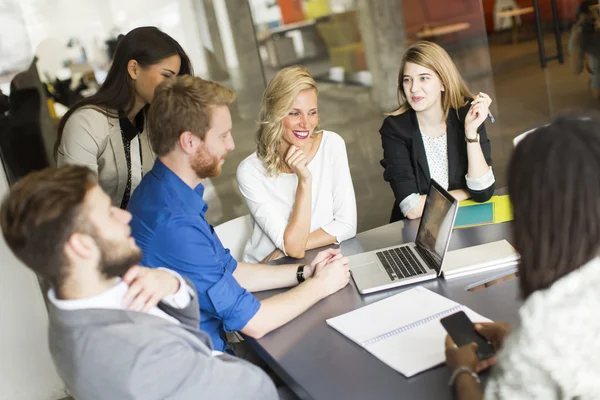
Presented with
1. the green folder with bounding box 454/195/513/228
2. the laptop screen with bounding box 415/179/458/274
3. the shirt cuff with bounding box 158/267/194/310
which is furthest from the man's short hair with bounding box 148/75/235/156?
the green folder with bounding box 454/195/513/228

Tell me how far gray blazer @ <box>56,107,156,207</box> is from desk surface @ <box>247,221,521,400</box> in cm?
108

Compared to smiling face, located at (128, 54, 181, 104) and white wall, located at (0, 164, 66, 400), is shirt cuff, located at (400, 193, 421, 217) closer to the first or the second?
smiling face, located at (128, 54, 181, 104)

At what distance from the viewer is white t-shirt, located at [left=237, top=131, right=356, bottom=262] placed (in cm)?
261

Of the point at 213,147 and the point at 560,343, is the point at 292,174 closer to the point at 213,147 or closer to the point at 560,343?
A: the point at 213,147

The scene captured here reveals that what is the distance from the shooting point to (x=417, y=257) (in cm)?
215

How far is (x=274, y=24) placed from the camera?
16.1 ft

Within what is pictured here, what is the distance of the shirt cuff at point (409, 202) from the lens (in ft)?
8.94

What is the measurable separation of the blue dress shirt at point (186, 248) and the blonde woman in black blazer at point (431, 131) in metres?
1.11

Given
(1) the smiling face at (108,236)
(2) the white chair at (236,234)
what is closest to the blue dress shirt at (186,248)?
(1) the smiling face at (108,236)

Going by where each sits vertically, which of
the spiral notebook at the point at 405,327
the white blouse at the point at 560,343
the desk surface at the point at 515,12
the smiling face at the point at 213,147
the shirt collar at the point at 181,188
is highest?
the desk surface at the point at 515,12

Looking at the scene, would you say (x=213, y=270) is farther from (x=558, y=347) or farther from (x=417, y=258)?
(x=558, y=347)

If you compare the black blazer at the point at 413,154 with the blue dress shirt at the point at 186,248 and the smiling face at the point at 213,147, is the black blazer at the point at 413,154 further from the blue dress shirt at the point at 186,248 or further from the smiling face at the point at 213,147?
the blue dress shirt at the point at 186,248

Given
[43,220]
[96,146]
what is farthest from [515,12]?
[43,220]

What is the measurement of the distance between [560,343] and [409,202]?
5.44ft
